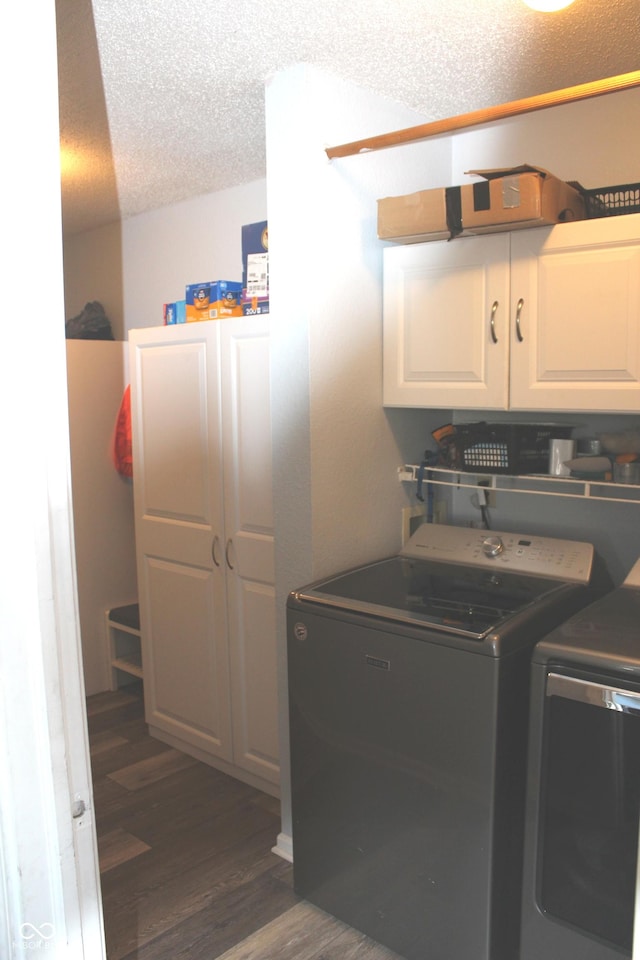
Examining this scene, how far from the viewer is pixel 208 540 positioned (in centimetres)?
290

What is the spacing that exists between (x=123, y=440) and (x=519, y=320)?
7.38ft

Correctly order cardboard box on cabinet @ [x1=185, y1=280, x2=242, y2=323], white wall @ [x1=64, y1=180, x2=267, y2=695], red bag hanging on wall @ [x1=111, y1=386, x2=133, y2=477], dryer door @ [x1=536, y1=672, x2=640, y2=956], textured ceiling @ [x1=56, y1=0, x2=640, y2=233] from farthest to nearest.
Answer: red bag hanging on wall @ [x1=111, y1=386, x2=133, y2=477], white wall @ [x1=64, y1=180, x2=267, y2=695], cardboard box on cabinet @ [x1=185, y1=280, x2=242, y2=323], textured ceiling @ [x1=56, y1=0, x2=640, y2=233], dryer door @ [x1=536, y1=672, x2=640, y2=956]

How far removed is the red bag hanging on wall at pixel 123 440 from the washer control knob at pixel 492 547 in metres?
1.96

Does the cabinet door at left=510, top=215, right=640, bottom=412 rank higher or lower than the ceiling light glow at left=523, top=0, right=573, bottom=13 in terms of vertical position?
lower

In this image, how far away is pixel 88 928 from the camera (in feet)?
3.37

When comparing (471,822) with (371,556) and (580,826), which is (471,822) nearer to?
(580,826)

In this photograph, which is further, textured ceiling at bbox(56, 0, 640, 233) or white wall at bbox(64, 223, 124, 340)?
white wall at bbox(64, 223, 124, 340)

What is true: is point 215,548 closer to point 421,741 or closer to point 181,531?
point 181,531

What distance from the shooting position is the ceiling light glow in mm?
1707

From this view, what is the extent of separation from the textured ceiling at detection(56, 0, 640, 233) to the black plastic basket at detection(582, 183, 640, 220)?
355 mm

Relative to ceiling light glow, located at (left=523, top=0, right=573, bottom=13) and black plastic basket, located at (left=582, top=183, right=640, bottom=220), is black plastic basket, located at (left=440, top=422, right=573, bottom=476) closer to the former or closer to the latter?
black plastic basket, located at (left=582, top=183, right=640, bottom=220)

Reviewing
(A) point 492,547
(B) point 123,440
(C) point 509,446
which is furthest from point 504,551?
(B) point 123,440

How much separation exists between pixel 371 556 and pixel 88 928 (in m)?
1.57

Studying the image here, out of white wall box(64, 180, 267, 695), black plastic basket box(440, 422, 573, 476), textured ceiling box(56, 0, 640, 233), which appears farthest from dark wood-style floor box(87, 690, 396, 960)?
textured ceiling box(56, 0, 640, 233)
